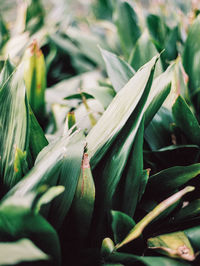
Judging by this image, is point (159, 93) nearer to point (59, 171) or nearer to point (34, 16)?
point (59, 171)

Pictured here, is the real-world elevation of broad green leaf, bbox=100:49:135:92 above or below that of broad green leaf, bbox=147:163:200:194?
above

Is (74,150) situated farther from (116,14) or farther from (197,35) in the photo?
(116,14)

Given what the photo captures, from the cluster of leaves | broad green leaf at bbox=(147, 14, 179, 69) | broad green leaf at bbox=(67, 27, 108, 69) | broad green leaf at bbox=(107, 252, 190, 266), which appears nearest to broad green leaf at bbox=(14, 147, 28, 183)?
the cluster of leaves

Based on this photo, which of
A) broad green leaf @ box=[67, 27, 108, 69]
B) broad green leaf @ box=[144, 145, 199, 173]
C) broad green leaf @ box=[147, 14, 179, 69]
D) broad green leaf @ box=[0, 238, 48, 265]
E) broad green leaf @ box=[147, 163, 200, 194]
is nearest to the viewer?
broad green leaf @ box=[0, 238, 48, 265]

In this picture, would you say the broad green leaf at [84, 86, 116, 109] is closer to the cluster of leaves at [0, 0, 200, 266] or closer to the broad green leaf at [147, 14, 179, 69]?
the cluster of leaves at [0, 0, 200, 266]

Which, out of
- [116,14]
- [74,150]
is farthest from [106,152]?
[116,14]

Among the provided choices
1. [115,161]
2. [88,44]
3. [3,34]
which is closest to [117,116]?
[115,161]
